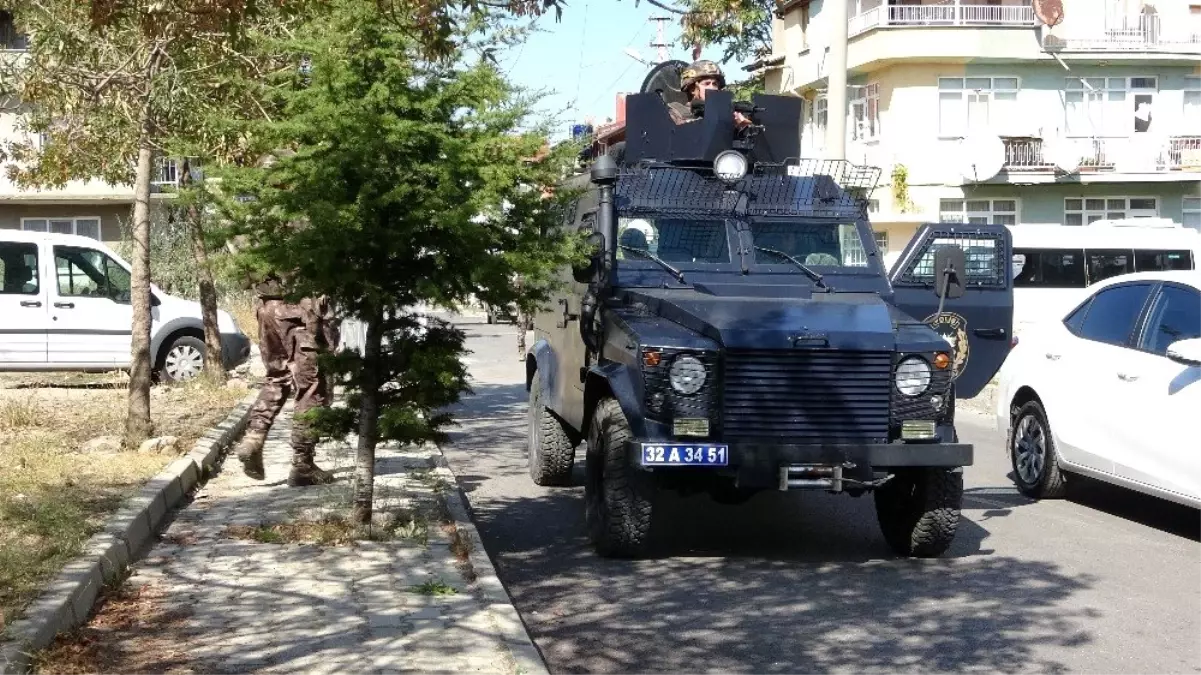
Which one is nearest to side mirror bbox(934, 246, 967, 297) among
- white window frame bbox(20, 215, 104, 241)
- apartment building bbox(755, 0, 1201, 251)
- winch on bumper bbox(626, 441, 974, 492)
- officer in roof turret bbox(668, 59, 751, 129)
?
winch on bumper bbox(626, 441, 974, 492)

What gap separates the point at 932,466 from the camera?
26.8 ft

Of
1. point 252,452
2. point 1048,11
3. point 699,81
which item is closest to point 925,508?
point 699,81

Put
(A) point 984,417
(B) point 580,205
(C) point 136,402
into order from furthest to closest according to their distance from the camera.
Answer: (A) point 984,417, (C) point 136,402, (B) point 580,205

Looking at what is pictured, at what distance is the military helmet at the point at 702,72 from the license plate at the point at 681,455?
4.24 metres

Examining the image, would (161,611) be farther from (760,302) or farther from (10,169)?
(10,169)

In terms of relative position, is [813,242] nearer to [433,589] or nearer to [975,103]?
[433,589]

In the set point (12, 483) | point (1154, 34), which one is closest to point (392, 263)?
point (12, 483)

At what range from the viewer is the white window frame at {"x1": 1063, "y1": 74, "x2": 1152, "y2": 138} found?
44.3 meters

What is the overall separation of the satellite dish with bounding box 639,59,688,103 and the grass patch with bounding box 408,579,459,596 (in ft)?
18.3

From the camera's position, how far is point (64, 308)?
1919cm

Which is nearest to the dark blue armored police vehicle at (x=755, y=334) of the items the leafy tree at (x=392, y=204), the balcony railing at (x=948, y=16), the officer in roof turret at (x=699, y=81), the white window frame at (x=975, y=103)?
the leafy tree at (x=392, y=204)

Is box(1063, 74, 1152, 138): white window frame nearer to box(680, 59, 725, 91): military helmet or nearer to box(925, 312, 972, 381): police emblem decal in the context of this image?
box(680, 59, 725, 91): military helmet

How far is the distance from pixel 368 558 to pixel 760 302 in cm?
262

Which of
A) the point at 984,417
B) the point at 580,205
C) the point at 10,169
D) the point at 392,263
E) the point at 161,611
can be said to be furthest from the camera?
the point at 10,169
